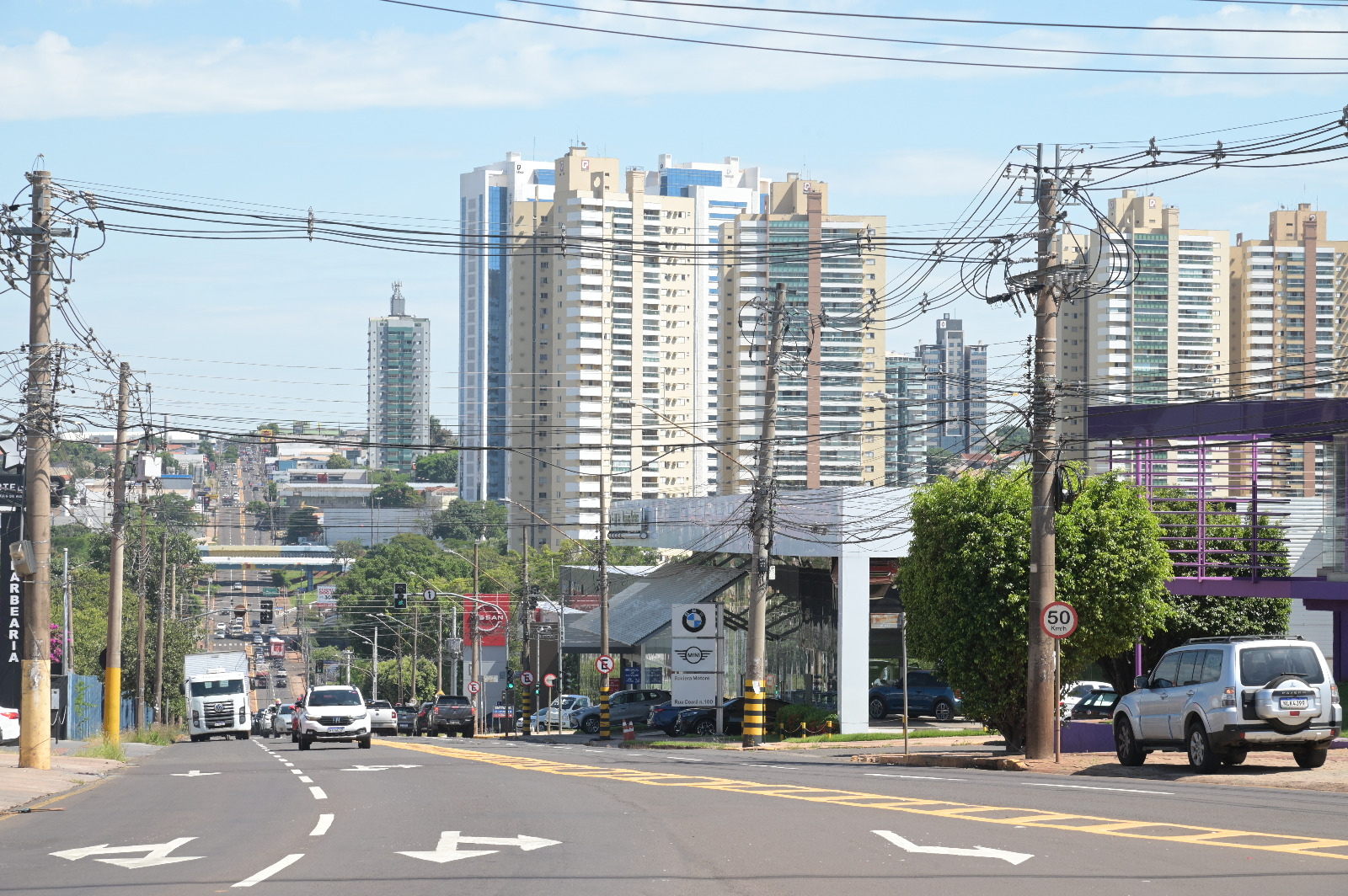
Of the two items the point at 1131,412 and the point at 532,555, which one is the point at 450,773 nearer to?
the point at 1131,412

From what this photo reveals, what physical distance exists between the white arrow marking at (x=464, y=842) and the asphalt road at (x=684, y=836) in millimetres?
39

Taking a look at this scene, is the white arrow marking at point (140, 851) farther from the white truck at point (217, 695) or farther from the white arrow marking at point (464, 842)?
the white truck at point (217, 695)

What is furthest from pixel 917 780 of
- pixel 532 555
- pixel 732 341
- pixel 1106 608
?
pixel 532 555

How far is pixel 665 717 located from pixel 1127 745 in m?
25.7

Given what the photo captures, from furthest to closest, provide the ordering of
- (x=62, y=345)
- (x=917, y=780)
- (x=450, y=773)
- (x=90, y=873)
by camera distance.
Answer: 1. (x=62, y=345)
2. (x=450, y=773)
3. (x=917, y=780)
4. (x=90, y=873)

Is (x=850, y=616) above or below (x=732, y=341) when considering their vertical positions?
below

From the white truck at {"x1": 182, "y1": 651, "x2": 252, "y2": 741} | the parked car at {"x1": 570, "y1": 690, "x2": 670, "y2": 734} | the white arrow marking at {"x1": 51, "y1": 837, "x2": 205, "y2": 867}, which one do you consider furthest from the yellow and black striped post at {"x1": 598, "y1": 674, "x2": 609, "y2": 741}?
the white arrow marking at {"x1": 51, "y1": 837, "x2": 205, "y2": 867}

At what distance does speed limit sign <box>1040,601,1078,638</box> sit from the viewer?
2466cm

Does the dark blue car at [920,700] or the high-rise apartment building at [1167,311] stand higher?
the high-rise apartment building at [1167,311]

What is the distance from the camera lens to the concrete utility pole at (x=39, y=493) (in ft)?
A: 85.9

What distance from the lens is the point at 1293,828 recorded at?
14.1m

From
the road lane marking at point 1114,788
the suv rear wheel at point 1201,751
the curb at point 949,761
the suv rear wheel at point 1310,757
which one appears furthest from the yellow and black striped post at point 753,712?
the road lane marking at point 1114,788

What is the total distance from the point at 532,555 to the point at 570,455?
43.2 feet

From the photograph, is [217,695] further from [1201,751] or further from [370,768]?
[1201,751]
